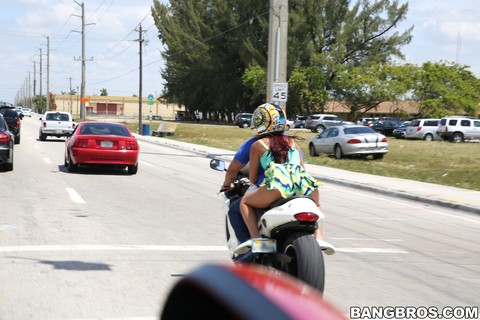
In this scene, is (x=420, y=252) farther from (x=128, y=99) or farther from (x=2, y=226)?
(x=128, y=99)

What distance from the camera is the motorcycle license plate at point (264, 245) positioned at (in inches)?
201

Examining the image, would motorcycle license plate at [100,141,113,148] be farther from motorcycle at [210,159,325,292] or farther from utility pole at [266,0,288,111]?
motorcycle at [210,159,325,292]

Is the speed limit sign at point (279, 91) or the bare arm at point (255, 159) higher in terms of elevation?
the speed limit sign at point (279, 91)

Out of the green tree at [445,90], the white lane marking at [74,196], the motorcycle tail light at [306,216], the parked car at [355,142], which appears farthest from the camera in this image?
the green tree at [445,90]

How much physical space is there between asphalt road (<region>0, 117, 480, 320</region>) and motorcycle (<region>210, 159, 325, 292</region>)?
80cm

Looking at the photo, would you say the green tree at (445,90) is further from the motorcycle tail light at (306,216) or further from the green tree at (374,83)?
the motorcycle tail light at (306,216)

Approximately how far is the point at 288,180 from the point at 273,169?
156 mm

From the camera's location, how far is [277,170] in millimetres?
5285

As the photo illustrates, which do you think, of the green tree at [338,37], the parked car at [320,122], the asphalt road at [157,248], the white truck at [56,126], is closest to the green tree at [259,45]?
the green tree at [338,37]

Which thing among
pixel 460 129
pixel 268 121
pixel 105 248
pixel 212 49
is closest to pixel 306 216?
pixel 268 121

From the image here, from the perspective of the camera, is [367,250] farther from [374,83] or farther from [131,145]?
[374,83]

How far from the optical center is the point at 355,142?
26.1m

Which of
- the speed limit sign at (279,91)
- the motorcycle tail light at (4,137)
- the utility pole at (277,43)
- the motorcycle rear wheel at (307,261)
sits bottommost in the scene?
the motorcycle rear wheel at (307,261)

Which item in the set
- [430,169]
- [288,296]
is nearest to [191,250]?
[288,296]
